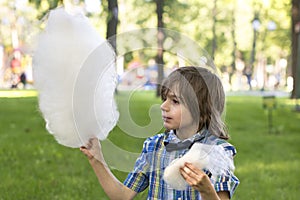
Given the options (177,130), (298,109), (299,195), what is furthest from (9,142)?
(298,109)

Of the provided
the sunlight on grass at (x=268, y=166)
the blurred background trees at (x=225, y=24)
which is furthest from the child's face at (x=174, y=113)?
the blurred background trees at (x=225, y=24)

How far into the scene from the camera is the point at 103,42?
1970 mm

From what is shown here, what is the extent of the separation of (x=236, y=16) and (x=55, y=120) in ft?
130

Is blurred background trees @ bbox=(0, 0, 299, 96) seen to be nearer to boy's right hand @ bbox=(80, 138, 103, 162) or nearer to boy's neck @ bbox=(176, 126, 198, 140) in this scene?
boy's neck @ bbox=(176, 126, 198, 140)

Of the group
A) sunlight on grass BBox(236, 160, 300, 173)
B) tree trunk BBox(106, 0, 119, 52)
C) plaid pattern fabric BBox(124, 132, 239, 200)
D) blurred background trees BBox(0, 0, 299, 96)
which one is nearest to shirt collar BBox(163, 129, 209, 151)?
plaid pattern fabric BBox(124, 132, 239, 200)

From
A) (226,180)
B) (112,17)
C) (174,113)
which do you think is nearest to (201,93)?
(174,113)

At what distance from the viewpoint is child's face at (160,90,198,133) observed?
6.88ft

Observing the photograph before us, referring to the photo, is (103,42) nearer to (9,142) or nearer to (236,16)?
(9,142)

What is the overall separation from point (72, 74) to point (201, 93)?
53cm

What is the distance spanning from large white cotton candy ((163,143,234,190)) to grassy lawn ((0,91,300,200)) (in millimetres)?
433

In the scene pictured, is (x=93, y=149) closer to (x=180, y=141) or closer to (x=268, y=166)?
(x=180, y=141)

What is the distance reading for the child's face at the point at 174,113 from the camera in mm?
2098

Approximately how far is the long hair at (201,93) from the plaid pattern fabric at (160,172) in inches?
2.6

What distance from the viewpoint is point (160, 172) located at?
230cm
